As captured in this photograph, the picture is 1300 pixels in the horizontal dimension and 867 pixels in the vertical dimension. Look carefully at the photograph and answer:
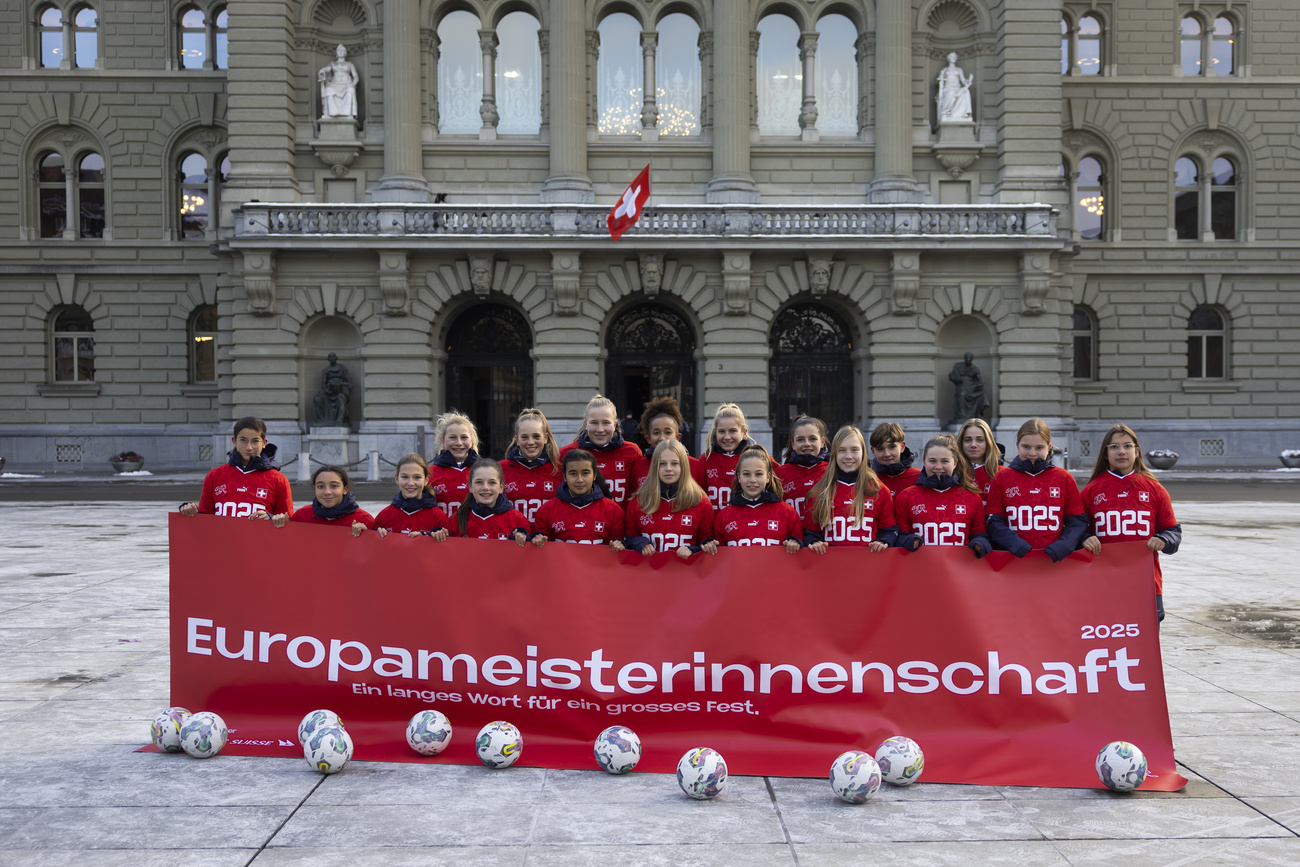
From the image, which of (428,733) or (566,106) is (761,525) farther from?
(566,106)

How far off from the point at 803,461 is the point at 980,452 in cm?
123

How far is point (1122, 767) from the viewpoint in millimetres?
5148

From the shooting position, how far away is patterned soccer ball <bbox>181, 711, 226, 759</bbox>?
5762 mm

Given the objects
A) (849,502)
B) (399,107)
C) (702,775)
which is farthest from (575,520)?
(399,107)

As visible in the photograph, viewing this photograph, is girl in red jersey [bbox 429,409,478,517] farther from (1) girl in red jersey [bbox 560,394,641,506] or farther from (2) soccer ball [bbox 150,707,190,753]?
(2) soccer ball [bbox 150,707,190,753]

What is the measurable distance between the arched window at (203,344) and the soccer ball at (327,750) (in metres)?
32.8

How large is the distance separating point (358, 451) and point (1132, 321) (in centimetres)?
2596

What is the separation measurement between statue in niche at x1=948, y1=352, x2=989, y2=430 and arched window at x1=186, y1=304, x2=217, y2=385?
24.7 metres

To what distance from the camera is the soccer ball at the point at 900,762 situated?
17.4ft

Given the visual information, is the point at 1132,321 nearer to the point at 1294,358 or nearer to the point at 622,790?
the point at 1294,358

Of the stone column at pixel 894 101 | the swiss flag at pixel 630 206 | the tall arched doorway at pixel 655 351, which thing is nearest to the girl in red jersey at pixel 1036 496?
the swiss flag at pixel 630 206

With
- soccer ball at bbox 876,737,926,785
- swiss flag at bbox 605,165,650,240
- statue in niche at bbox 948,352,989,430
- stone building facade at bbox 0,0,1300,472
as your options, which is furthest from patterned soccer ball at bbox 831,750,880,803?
statue in niche at bbox 948,352,989,430

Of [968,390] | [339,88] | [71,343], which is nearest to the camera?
[968,390]

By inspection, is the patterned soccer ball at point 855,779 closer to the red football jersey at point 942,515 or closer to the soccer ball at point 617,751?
the soccer ball at point 617,751
